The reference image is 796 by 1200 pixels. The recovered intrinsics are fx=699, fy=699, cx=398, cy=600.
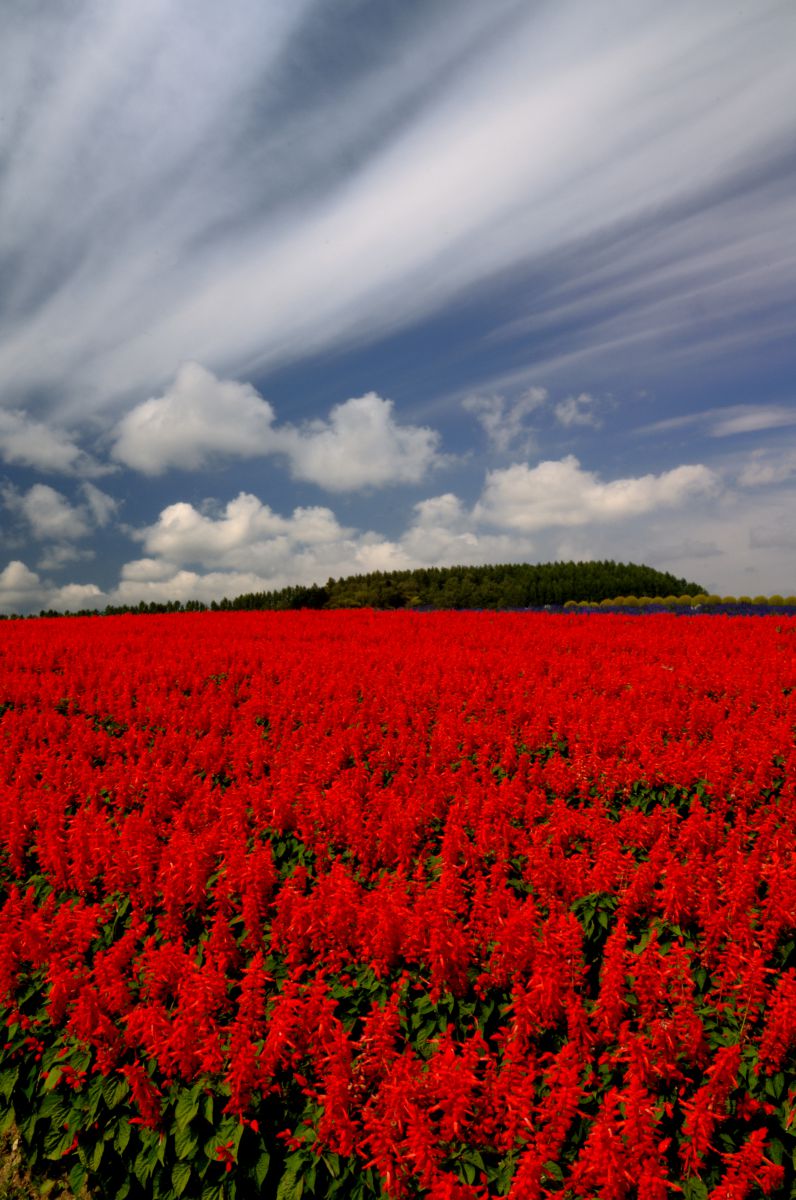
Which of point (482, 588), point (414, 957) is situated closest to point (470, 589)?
point (482, 588)

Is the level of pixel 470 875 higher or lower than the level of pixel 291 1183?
higher

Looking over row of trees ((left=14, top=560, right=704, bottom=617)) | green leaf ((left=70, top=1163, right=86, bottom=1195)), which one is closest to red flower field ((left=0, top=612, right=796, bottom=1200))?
green leaf ((left=70, top=1163, right=86, bottom=1195))

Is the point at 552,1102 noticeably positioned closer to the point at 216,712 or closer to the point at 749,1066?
the point at 749,1066

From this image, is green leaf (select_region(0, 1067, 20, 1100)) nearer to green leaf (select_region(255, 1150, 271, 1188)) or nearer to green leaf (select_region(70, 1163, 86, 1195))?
green leaf (select_region(70, 1163, 86, 1195))

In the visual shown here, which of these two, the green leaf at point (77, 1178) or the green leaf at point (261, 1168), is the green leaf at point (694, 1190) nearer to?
the green leaf at point (261, 1168)

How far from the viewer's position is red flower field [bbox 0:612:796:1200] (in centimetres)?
349

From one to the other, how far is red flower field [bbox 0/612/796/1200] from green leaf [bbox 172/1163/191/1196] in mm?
15

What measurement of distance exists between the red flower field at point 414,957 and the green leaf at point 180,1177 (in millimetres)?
15

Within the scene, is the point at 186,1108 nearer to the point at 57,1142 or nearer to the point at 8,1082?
the point at 57,1142

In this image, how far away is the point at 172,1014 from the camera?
430cm

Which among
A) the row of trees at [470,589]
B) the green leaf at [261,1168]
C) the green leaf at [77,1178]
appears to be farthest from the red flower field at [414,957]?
the row of trees at [470,589]

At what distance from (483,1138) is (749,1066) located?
1.61 m

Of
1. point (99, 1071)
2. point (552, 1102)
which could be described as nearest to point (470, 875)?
point (552, 1102)

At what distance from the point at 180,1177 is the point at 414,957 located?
1.70 meters
